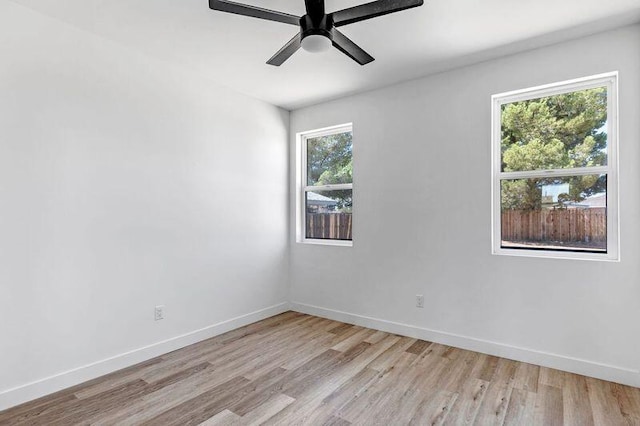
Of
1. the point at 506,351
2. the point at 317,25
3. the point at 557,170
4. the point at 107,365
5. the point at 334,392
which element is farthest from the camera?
the point at 506,351

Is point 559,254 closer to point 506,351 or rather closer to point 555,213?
point 555,213

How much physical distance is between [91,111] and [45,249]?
3.49 feet

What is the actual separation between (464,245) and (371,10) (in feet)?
7.06

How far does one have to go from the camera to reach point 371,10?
175cm

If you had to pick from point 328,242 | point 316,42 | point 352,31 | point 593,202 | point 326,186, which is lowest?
point 328,242

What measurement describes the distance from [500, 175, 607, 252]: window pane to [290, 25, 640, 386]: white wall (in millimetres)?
155

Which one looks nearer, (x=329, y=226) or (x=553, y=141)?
(x=553, y=141)

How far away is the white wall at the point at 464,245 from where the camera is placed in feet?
7.85

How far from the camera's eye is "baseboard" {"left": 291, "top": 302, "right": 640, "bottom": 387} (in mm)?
2385

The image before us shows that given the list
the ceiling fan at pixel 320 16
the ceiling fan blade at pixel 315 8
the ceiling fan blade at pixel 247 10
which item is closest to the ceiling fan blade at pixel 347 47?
the ceiling fan at pixel 320 16

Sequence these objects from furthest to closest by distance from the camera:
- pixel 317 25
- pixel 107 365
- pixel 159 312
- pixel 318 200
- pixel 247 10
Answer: pixel 318 200, pixel 159 312, pixel 107 365, pixel 317 25, pixel 247 10

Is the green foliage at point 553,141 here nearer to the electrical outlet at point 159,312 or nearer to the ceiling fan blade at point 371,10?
the ceiling fan blade at point 371,10

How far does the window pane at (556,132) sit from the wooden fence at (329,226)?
176 cm

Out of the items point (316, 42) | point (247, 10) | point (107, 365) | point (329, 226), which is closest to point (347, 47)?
point (316, 42)
